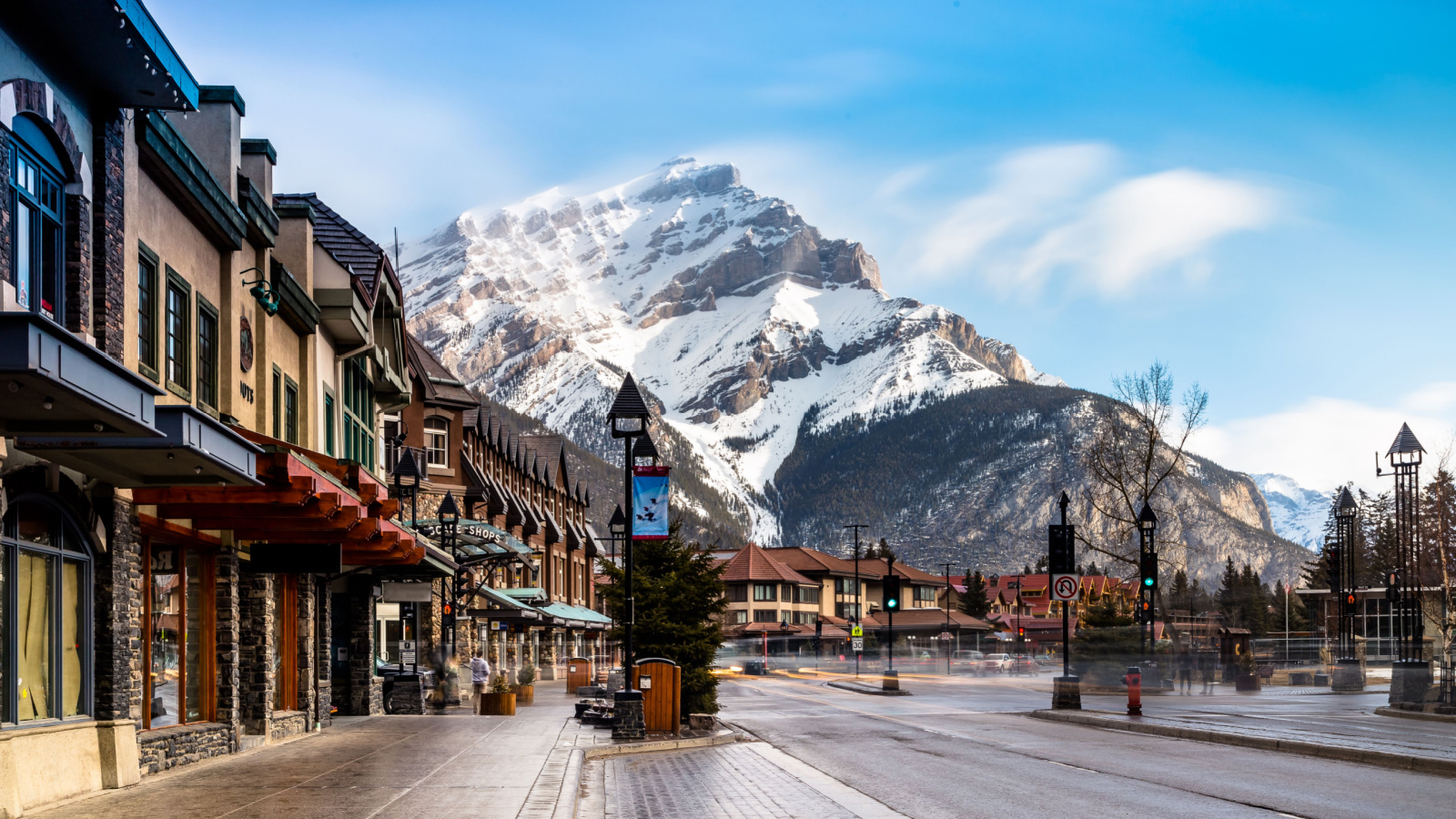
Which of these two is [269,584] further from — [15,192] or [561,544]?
[561,544]

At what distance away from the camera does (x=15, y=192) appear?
13500mm

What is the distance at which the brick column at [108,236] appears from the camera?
1507cm

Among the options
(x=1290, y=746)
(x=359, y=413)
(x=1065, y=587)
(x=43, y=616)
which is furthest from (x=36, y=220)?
(x=1065, y=587)

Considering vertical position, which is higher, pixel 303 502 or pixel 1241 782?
pixel 303 502

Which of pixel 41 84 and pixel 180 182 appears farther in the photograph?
pixel 180 182

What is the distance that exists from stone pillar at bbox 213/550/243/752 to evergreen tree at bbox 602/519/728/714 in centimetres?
880

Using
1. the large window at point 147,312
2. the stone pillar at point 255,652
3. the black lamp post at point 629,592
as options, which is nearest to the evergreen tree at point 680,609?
the black lamp post at point 629,592

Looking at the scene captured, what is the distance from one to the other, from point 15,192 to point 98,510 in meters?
3.85

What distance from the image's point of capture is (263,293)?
21891mm

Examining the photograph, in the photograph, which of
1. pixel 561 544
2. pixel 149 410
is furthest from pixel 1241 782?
pixel 561 544

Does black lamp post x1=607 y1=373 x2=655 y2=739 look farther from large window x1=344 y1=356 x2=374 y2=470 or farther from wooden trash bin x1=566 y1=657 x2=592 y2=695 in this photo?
wooden trash bin x1=566 y1=657 x2=592 y2=695

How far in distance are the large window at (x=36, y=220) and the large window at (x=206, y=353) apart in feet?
16.1

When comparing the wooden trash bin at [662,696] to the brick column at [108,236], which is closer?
the brick column at [108,236]

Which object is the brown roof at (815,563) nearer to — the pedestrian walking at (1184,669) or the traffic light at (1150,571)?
the pedestrian walking at (1184,669)
